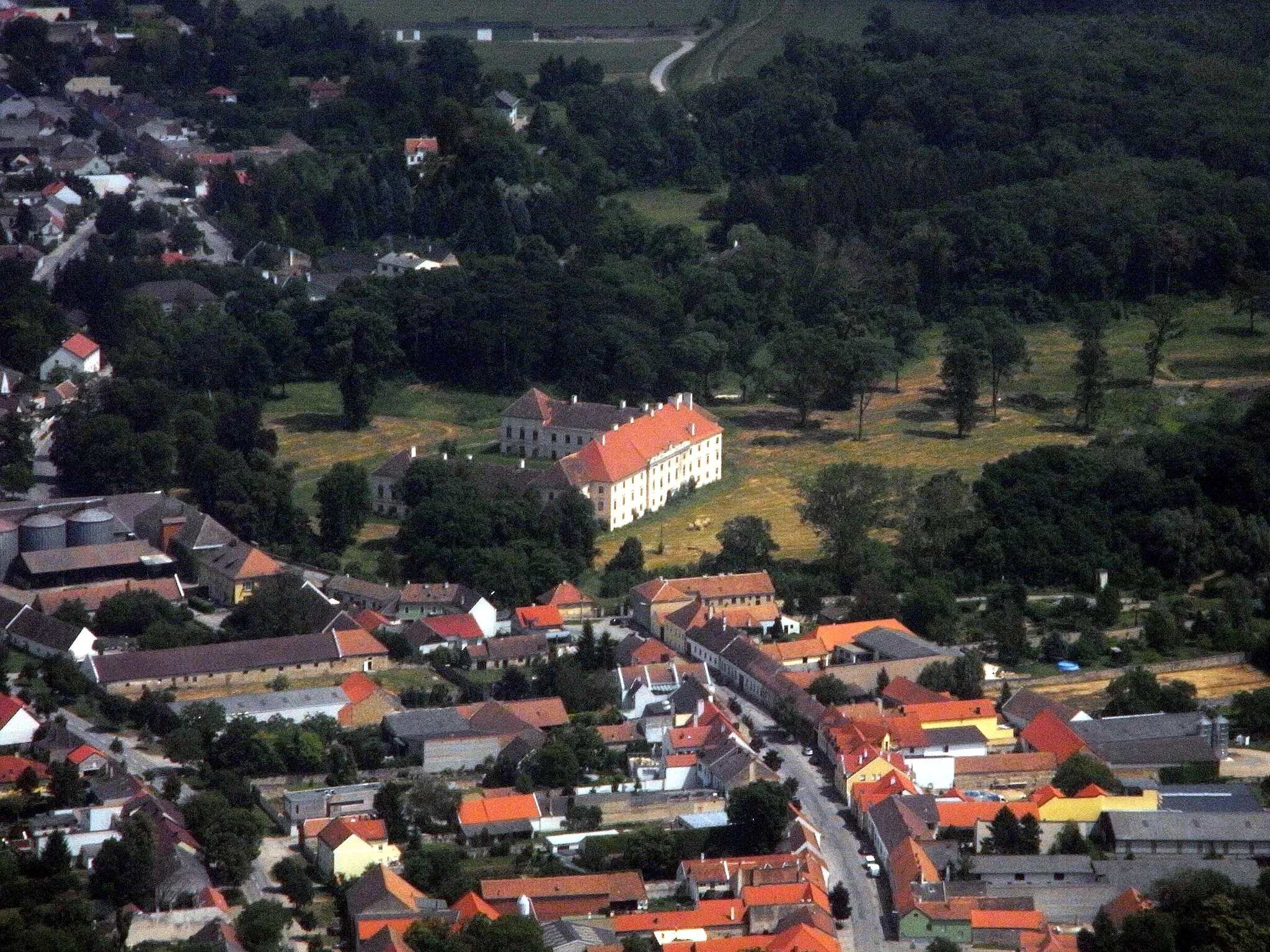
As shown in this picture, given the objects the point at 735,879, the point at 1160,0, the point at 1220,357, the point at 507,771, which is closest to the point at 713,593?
the point at 507,771

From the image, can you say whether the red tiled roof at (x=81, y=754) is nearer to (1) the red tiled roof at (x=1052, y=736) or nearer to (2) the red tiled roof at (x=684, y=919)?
(2) the red tiled roof at (x=684, y=919)

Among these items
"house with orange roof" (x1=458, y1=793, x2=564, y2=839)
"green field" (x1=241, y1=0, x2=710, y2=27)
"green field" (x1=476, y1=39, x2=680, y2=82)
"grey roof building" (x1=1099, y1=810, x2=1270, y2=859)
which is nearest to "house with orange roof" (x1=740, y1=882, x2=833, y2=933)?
"house with orange roof" (x1=458, y1=793, x2=564, y2=839)

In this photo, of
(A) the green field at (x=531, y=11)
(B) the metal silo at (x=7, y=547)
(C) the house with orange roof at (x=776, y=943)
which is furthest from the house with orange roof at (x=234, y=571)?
(A) the green field at (x=531, y=11)

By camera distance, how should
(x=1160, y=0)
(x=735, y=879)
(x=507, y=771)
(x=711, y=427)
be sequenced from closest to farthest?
1. (x=735, y=879)
2. (x=507, y=771)
3. (x=711, y=427)
4. (x=1160, y=0)

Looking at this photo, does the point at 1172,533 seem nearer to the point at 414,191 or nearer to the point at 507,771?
the point at 507,771

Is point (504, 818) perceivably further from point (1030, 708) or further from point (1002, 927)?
point (1030, 708)

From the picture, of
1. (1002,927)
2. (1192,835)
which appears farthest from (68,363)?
(1002,927)
